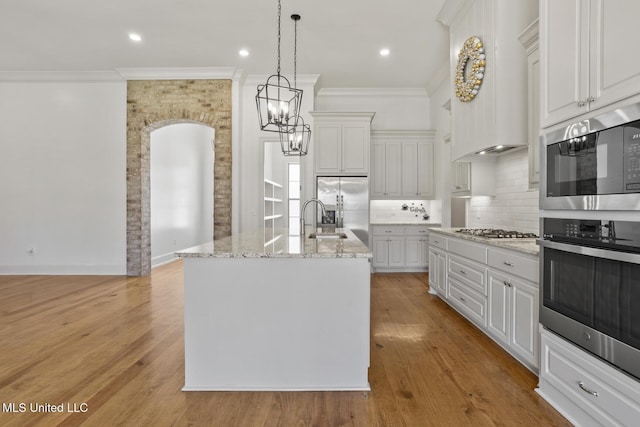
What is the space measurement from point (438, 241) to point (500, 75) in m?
1.87

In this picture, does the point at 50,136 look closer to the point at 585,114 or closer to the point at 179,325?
the point at 179,325

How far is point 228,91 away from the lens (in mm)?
5352

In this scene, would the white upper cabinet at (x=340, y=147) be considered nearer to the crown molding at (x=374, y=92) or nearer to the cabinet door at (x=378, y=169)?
the cabinet door at (x=378, y=169)

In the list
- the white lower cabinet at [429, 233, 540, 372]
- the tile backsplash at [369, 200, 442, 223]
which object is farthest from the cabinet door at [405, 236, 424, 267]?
Result: the white lower cabinet at [429, 233, 540, 372]

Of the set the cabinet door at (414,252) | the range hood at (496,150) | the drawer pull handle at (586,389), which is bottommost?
the drawer pull handle at (586,389)

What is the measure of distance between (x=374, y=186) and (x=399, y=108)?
5.05 feet

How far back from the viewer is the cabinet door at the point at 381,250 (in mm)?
5684

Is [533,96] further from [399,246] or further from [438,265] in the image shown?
[399,246]

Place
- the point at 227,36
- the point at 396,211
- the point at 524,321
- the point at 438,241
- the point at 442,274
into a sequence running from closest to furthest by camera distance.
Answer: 1. the point at 524,321
2. the point at 442,274
3. the point at 438,241
4. the point at 227,36
5. the point at 396,211

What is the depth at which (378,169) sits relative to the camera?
5844 millimetres

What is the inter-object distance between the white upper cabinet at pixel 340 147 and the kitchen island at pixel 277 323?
359 centimetres

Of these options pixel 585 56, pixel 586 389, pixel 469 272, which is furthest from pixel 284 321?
pixel 585 56

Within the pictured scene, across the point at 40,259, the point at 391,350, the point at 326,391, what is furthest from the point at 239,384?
the point at 40,259

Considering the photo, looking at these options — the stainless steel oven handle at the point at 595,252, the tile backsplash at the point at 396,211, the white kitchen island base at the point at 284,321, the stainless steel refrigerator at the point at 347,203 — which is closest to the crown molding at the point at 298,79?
the stainless steel refrigerator at the point at 347,203
